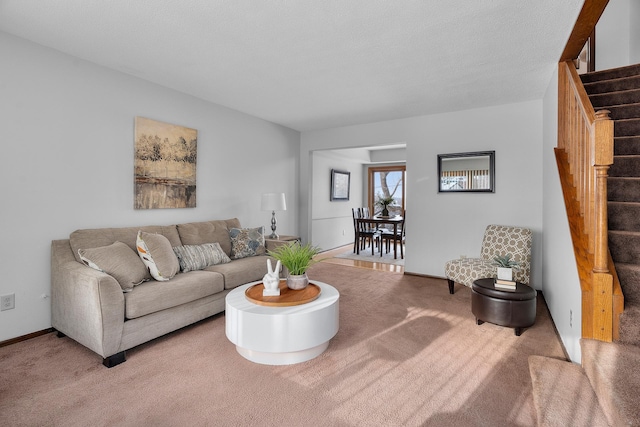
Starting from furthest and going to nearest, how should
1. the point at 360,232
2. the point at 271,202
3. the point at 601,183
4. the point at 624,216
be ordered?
the point at 360,232 < the point at 271,202 < the point at 624,216 < the point at 601,183

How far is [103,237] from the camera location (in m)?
2.96

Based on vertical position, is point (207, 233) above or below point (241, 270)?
above

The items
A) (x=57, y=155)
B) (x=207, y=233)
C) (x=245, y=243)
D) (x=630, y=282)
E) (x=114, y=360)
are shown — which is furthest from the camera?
(x=245, y=243)

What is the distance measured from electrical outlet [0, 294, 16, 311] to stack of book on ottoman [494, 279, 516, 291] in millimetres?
4131

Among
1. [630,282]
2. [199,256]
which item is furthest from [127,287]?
[630,282]

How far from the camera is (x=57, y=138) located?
284 centimetres

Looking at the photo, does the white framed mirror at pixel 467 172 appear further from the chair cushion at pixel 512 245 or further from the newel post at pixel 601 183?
the newel post at pixel 601 183

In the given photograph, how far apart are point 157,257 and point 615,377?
3.15 m

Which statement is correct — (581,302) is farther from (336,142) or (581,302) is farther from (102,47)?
(336,142)

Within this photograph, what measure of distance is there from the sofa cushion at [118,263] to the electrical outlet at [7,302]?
63cm

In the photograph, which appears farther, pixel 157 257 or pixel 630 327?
pixel 157 257

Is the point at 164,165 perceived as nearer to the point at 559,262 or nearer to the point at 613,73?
the point at 559,262

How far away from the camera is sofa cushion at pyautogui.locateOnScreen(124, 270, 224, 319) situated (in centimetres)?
241

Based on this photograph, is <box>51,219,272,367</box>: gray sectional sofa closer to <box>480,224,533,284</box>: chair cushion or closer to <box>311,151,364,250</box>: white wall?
<box>480,224,533,284</box>: chair cushion
